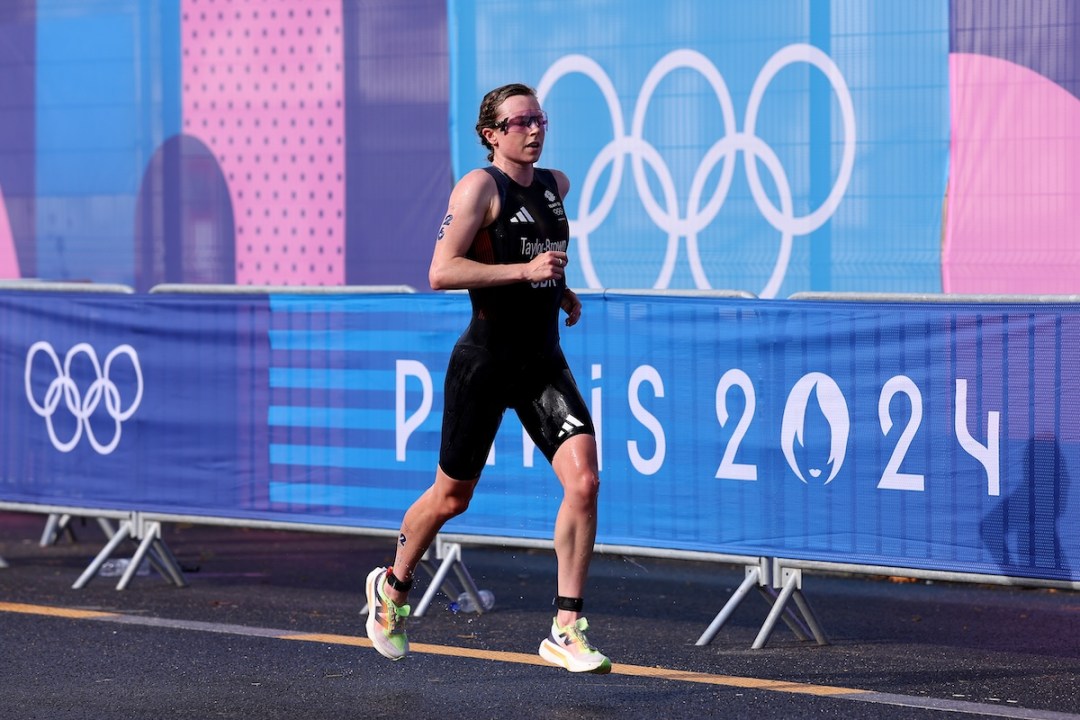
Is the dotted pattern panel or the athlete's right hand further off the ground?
the dotted pattern panel

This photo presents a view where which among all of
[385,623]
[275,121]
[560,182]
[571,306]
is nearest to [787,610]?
[571,306]

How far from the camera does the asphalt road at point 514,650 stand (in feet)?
21.1

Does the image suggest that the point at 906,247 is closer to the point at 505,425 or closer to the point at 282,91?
the point at 505,425

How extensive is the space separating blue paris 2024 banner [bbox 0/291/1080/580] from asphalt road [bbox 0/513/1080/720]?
42 centimetres

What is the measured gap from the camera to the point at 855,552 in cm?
755

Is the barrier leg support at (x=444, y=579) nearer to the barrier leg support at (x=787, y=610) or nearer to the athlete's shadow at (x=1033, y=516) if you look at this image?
the barrier leg support at (x=787, y=610)

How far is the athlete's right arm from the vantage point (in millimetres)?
6453

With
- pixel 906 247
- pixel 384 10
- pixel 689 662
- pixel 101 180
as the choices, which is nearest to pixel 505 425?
pixel 689 662

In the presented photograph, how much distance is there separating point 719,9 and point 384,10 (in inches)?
85.4

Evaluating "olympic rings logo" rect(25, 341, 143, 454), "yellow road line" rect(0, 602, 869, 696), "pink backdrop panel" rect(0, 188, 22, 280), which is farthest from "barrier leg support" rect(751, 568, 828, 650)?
"pink backdrop panel" rect(0, 188, 22, 280)

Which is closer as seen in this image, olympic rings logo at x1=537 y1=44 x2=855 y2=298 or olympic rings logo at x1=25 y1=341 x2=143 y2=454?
olympic rings logo at x1=25 y1=341 x2=143 y2=454

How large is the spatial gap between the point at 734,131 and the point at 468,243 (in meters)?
3.81

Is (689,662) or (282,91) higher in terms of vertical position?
(282,91)

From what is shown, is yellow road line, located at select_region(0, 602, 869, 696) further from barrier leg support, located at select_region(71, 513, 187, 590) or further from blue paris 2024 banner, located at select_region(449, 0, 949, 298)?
blue paris 2024 banner, located at select_region(449, 0, 949, 298)
